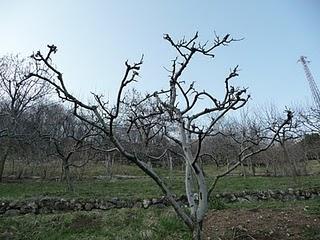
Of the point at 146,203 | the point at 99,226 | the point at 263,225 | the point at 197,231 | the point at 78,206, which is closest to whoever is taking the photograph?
the point at 197,231

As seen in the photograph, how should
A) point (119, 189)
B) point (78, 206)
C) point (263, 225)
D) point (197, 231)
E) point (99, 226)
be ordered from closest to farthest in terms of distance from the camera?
point (197, 231) < point (263, 225) < point (99, 226) < point (78, 206) < point (119, 189)

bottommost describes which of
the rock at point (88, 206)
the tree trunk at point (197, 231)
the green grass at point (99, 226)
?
the green grass at point (99, 226)

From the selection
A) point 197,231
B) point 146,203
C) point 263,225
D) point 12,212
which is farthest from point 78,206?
point 197,231

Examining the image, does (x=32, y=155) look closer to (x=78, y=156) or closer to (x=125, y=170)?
(x=78, y=156)

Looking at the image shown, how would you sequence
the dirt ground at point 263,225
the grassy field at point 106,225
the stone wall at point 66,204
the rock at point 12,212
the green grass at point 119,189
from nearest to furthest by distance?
1. the dirt ground at point 263,225
2. the grassy field at point 106,225
3. the rock at point 12,212
4. the stone wall at point 66,204
5. the green grass at point 119,189

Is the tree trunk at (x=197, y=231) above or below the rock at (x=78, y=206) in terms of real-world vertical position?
below

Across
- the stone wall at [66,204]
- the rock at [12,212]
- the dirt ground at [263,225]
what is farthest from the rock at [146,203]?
the rock at [12,212]

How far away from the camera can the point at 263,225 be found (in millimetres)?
6320

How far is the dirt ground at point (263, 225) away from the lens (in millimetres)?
5809

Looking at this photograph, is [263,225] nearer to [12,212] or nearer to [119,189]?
[12,212]

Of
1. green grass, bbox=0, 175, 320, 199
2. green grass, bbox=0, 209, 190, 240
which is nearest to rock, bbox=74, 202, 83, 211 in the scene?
green grass, bbox=0, 175, 320, 199

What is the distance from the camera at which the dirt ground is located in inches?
229

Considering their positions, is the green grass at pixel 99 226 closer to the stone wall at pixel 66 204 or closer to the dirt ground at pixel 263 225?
the dirt ground at pixel 263 225

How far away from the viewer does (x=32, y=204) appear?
32.5 feet
